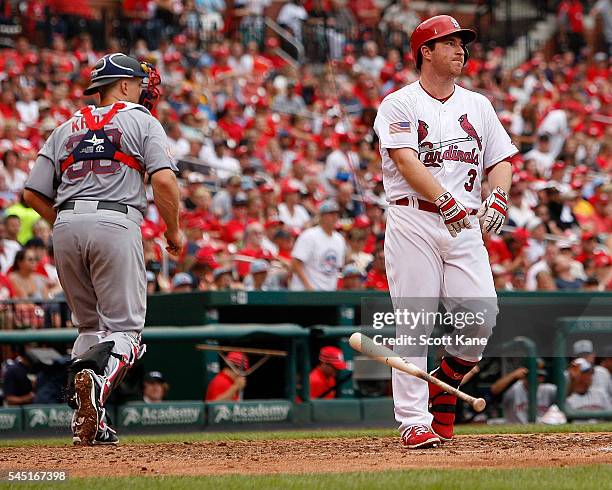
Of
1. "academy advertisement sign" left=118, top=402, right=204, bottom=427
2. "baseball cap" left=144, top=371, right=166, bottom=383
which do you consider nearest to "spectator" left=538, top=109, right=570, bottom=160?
"baseball cap" left=144, top=371, right=166, bottom=383

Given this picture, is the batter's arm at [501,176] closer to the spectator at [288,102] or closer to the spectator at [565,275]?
the spectator at [565,275]

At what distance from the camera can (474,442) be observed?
7.42m

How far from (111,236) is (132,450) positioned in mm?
1165

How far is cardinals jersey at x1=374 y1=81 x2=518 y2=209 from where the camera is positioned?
7121 millimetres

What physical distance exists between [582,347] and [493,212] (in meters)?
5.06

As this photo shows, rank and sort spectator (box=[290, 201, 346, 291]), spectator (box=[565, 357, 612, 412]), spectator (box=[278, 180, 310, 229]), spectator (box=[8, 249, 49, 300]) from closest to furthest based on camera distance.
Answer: spectator (box=[565, 357, 612, 412])
spectator (box=[8, 249, 49, 300])
spectator (box=[290, 201, 346, 291])
spectator (box=[278, 180, 310, 229])

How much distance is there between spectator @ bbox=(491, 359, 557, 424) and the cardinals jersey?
450cm

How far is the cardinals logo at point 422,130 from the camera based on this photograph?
7.17 meters

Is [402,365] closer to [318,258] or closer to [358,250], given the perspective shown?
[318,258]

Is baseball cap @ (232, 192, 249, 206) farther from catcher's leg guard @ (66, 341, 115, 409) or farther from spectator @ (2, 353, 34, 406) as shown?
catcher's leg guard @ (66, 341, 115, 409)

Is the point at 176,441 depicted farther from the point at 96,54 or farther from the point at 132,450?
the point at 96,54

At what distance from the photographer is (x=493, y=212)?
7059 millimetres

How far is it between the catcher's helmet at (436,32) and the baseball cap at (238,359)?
476 cm

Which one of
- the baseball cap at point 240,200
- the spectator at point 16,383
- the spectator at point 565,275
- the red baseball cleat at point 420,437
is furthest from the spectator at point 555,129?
the red baseball cleat at point 420,437
